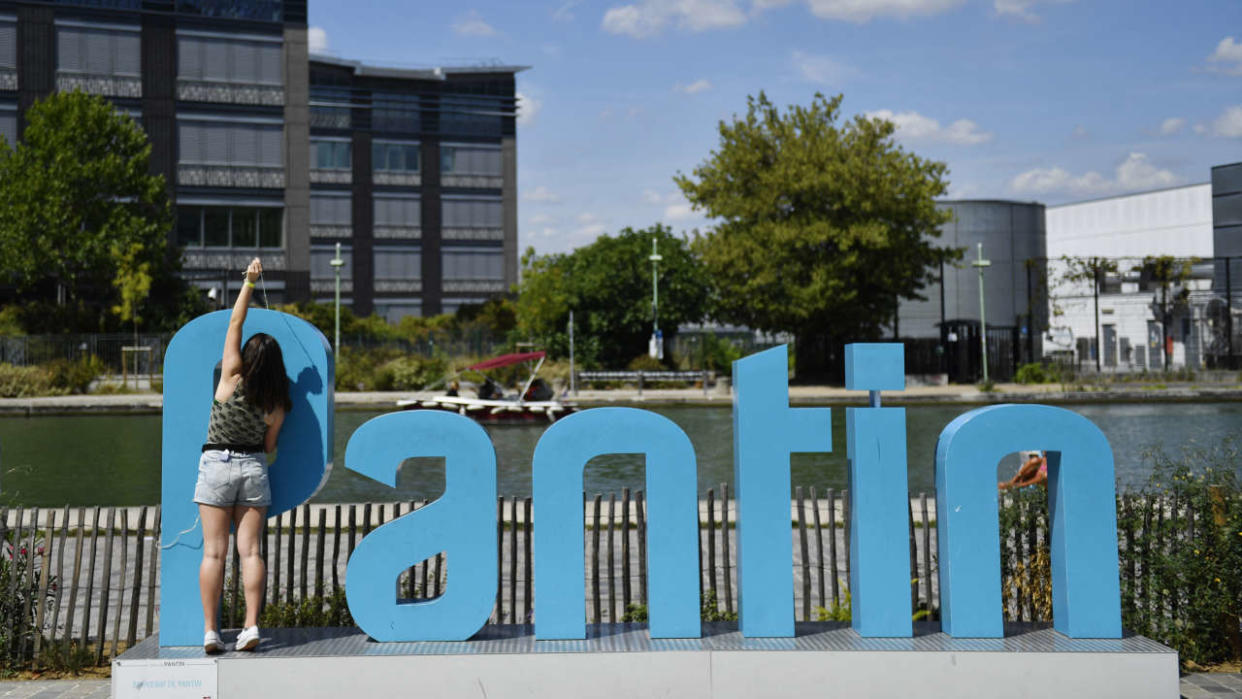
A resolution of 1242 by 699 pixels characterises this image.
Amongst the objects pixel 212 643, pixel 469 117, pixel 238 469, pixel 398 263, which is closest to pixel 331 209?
pixel 398 263

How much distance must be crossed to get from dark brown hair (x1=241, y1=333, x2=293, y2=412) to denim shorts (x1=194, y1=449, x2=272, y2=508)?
1.01 feet

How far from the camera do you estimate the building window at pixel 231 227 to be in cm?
5253

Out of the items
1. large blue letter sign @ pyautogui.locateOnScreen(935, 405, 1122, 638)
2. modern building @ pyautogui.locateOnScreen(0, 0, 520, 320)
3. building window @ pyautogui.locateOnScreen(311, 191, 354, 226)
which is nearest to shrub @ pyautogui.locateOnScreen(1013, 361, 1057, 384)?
modern building @ pyautogui.locateOnScreen(0, 0, 520, 320)

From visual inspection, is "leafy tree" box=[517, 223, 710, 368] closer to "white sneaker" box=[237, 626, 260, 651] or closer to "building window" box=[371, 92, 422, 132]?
"building window" box=[371, 92, 422, 132]

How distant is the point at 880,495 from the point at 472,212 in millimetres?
69292

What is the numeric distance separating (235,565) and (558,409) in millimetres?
20762

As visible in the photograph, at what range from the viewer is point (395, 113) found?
7300 centimetres

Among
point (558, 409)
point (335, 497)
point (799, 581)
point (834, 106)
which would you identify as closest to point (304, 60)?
point (834, 106)

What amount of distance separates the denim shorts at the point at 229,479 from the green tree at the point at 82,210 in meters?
41.1

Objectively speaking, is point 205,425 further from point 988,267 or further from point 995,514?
point 988,267

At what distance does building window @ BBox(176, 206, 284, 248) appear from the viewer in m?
52.5

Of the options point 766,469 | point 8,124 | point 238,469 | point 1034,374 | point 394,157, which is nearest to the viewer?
point 238,469

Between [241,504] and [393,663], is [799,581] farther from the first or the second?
[241,504]

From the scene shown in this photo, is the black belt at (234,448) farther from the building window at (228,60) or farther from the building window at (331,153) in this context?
the building window at (331,153)
